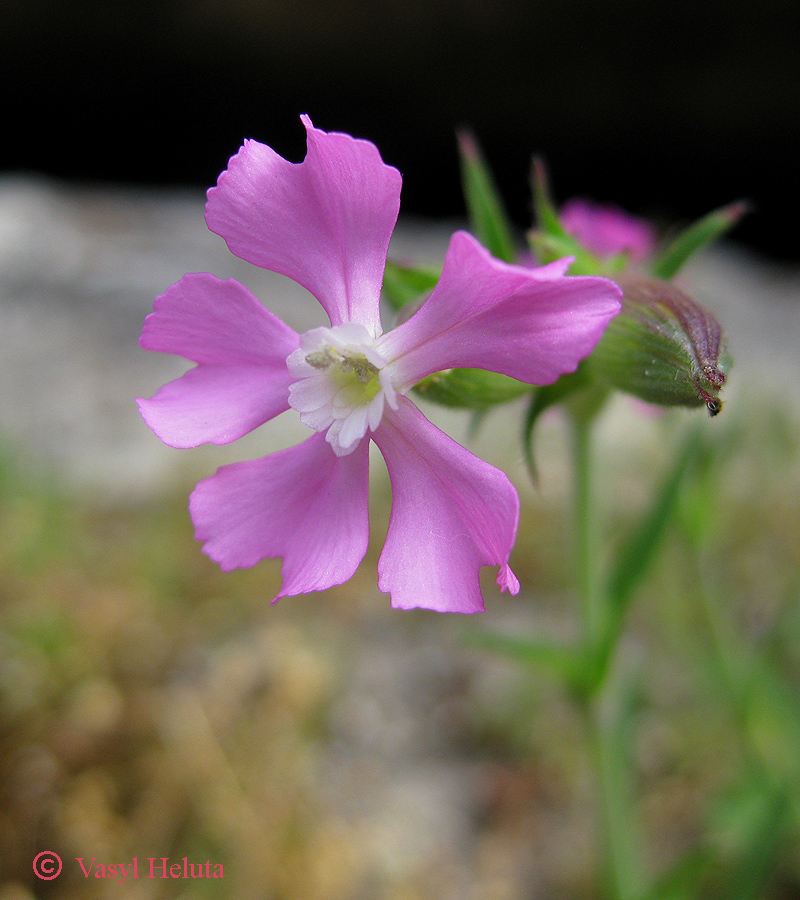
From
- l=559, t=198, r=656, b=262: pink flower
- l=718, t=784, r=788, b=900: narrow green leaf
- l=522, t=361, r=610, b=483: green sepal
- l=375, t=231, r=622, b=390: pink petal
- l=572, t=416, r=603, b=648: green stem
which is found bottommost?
l=718, t=784, r=788, b=900: narrow green leaf

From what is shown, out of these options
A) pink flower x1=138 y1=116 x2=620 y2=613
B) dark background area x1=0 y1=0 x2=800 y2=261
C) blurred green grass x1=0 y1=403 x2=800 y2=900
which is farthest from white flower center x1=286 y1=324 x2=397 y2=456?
dark background area x1=0 y1=0 x2=800 y2=261

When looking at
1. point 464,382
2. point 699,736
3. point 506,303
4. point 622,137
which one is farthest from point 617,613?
point 622,137

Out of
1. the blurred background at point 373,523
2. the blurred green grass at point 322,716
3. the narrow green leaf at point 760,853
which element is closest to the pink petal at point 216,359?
the blurred background at point 373,523

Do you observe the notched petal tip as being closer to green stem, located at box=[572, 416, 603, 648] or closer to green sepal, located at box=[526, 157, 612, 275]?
green sepal, located at box=[526, 157, 612, 275]

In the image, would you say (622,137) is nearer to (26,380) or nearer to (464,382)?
(26,380)

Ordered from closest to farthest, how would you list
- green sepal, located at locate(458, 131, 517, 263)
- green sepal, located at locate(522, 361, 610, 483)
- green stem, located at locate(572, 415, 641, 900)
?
green sepal, located at locate(522, 361, 610, 483) → green sepal, located at locate(458, 131, 517, 263) → green stem, located at locate(572, 415, 641, 900)

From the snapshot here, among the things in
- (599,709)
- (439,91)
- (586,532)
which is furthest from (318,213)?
(439,91)

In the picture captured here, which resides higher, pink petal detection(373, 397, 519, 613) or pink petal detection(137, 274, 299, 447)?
pink petal detection(137, 274, 299, 447)

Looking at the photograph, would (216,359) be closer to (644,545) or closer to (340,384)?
(340,384)
